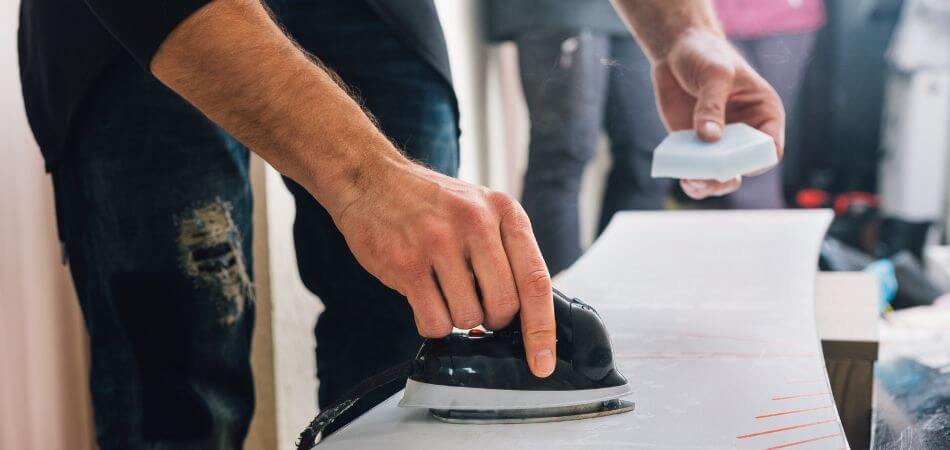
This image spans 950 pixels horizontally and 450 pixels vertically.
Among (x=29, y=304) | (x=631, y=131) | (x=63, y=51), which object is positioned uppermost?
(x=63, y=51)

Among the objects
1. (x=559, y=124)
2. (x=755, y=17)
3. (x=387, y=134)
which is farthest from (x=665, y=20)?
(x=755, y=17)

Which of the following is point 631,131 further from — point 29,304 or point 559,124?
point 29,304

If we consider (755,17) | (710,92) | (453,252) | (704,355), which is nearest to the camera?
(453,252)

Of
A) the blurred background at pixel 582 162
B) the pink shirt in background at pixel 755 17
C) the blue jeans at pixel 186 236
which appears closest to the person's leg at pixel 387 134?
the blue jeans at pixel 186 236

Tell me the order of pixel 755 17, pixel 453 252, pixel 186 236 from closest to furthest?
pixel 453 252
pixel 186 236
pixel 755 17

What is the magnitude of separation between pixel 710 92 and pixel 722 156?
11 centimetres

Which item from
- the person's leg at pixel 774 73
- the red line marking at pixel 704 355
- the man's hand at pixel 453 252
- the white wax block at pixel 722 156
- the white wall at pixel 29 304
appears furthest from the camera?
the person's leg at pixel 774 73

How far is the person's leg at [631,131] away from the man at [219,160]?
1.02ft

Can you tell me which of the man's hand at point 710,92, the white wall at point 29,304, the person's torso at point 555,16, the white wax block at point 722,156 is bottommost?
the white wall at point 29,304

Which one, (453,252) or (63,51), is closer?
(453,252)

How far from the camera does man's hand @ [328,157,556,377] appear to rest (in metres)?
0.46

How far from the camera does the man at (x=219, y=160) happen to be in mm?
499

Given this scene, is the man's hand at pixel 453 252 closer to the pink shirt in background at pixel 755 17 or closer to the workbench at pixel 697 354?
the workbench at pixel 697 354

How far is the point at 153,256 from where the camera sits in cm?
71
